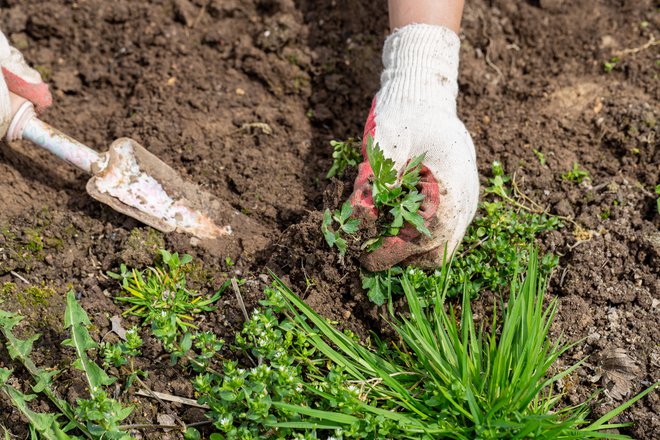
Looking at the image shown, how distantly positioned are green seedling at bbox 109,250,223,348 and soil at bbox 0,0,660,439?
0.07 meters

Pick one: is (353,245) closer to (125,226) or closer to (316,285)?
Result: (316,285)

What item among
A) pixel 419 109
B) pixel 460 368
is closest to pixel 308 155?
pixel 419 109

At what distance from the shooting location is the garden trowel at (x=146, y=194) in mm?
2711

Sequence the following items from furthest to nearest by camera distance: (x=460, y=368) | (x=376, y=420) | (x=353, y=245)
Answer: (x=353, y=245) < (x=460, y=368) < (x=376, y=420)

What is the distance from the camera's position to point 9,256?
258cm

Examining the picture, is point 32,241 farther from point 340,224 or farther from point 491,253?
point 491,253

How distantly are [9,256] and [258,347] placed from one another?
3.75 feet

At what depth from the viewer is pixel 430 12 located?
2.76 meters

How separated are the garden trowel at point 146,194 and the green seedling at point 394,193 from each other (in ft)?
2.08

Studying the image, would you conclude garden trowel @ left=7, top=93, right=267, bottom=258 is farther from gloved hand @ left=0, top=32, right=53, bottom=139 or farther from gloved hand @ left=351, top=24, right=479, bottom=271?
gloved hand @ left=351, top=24, right=479, bottom=271

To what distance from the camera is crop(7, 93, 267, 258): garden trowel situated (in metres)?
2.71

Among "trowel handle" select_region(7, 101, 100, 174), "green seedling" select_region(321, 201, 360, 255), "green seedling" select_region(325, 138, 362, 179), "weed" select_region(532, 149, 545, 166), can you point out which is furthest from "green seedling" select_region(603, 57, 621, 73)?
"trowel handle" select_region(7, 101, 100, 174)

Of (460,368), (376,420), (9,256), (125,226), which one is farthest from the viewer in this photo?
(125,226)

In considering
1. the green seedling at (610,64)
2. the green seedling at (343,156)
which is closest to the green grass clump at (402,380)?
the green seedling at (343,156)
